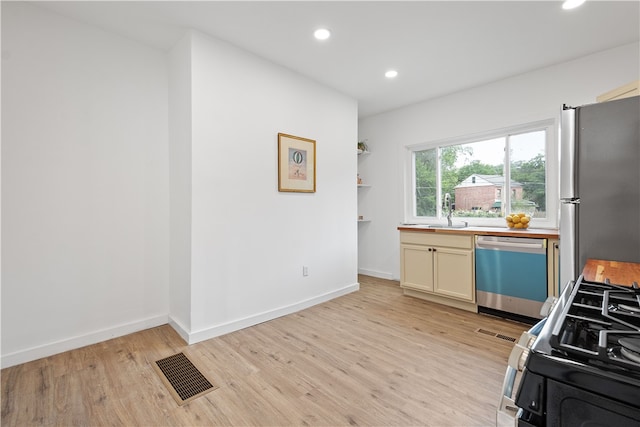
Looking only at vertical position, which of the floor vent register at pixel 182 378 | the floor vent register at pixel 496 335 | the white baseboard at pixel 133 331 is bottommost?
the floor vent register at pixel 182 378

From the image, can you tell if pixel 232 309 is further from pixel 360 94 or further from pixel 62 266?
pixel 360 94

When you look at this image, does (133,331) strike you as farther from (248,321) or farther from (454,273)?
(454,273)

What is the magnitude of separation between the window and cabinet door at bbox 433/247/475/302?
88 centimetres

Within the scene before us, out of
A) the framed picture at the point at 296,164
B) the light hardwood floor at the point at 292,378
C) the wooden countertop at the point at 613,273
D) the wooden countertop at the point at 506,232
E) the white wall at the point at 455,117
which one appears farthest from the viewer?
the framed picture at the point at 296,164

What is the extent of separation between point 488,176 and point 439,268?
1432mm

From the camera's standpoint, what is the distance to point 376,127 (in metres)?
4.78

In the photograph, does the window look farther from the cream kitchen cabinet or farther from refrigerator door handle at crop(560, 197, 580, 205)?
refrigerator door handle at crop(560, 197, 580, 205)

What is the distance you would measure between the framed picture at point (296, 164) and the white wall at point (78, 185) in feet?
3.80

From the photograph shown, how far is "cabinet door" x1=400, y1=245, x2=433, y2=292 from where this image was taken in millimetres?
3461

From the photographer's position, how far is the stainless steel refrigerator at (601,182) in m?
1.71

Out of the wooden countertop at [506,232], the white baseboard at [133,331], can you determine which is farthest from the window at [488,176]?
the white baseboard at [133,331]

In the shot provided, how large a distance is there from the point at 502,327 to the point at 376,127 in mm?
3305

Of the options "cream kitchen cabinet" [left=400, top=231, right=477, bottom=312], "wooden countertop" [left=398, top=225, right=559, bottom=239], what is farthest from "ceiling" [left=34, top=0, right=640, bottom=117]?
"cream kitchen cabinet" [left=400, top=231, right=477, bottom=312]

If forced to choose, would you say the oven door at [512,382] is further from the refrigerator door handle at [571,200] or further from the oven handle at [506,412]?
the refrigerator door handle at [571,200]
